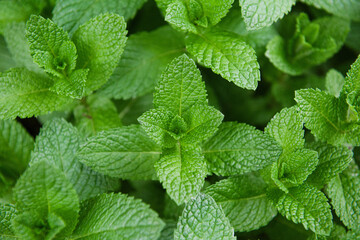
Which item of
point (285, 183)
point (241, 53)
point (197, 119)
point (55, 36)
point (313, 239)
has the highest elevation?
point (55, 36)

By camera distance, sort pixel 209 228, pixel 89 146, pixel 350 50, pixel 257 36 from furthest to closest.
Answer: pixel 350 50, pixel 257 36, pixel 89 146, pixel 209 228

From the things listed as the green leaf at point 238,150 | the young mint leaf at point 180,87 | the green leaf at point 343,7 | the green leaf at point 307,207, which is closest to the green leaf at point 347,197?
the green leaf at point 307,207

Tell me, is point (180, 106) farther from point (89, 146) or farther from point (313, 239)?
point (313, 239)

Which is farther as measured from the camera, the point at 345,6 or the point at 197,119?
the point at 345,6

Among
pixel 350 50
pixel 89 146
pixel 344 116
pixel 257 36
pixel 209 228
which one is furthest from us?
pixel 350 50

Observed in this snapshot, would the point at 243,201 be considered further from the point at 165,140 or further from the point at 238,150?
the point at 165,140

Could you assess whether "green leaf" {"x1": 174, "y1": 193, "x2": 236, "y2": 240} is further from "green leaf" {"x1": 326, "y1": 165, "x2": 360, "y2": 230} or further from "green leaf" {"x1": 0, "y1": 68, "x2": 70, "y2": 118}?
"green leaf" {"x1": 0, "y1": 68, "x2": 70, "y2": 118}

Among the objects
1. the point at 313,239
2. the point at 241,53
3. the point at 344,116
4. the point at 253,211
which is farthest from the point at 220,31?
the point at 313,239

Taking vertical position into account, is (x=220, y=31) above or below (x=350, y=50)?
above
